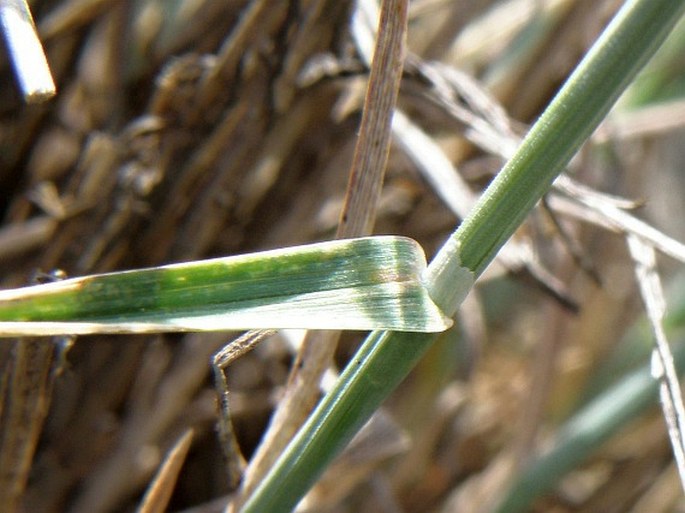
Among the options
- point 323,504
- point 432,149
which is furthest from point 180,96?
point 323,504

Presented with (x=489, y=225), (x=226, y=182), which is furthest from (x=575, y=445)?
(x=489, y=225)

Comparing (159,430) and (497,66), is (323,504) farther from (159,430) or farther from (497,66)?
(497,66)

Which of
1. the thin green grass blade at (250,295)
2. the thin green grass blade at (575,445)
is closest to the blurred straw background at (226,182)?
the thin green grass blade at (575,445)

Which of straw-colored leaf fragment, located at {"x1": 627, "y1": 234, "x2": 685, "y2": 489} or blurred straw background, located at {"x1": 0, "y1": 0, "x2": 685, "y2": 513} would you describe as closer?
straw-colored leaf fragment, located at {"x1": 627, "y1": 234, "x2": 685, "y2": 489}

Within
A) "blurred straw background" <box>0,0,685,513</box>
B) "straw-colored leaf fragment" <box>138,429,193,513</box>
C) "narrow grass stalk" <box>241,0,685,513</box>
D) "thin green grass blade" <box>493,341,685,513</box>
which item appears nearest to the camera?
"narrow grass stalk" <box>241,0,685,513</box>

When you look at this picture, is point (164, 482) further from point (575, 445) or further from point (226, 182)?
point (575, 445)

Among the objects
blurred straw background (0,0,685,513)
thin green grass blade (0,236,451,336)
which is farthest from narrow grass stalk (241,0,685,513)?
blurred straw background (0,0,685,513)

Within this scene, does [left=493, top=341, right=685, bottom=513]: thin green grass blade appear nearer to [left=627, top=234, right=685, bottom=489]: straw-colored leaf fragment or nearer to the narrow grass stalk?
[left=627, top=234, right=685, bottom=489]: straw-colored leaf fragment

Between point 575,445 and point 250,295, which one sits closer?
point 250,295
